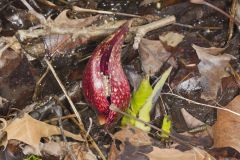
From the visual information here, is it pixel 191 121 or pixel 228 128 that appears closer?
pixel 228 128

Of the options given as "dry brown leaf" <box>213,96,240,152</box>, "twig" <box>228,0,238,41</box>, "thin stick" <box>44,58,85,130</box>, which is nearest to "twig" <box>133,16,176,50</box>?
"twig" <box>228,0,238,41</box>

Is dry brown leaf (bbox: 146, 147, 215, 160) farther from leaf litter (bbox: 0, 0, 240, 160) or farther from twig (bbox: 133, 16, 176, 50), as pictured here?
twig (bbox: 133, 16, 176, 50)

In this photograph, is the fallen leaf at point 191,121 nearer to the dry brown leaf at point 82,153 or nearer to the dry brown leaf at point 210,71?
the dry brown leaf at point 210,71

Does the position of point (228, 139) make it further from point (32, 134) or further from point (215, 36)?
point (32, 134)

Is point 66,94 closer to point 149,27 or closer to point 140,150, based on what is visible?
point 140,150

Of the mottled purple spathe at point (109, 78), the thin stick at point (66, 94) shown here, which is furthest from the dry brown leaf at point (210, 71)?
the thin stick at point (66, 94)

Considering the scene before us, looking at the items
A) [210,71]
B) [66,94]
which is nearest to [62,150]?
[66,94]
